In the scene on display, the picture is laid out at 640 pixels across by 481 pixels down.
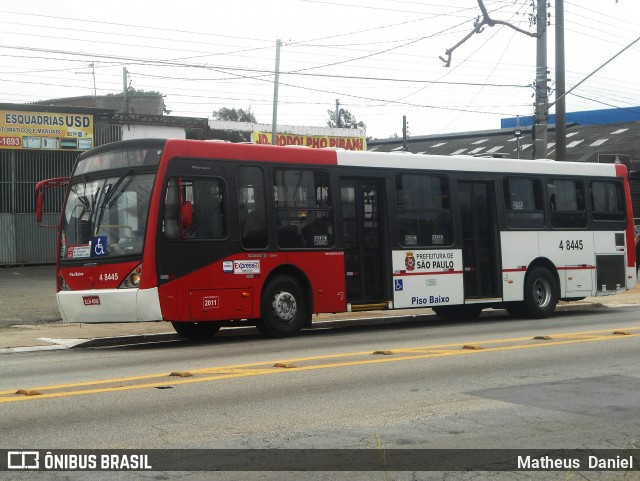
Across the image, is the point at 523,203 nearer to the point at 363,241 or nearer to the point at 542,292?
the point at 542,292

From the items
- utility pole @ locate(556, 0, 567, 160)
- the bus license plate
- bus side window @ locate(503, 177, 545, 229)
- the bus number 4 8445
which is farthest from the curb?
utility pole @ locate(556, 0, 567, 160)

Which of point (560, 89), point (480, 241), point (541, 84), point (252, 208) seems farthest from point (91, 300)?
point (560, 89)

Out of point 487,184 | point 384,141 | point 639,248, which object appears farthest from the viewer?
point 384,141

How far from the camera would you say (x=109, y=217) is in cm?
1505

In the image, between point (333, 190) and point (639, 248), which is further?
point (639, 248)

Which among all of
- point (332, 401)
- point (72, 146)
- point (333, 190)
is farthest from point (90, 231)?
point (72, 146)

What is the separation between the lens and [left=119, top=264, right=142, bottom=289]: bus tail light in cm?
1451

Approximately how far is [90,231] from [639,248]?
22704 mm

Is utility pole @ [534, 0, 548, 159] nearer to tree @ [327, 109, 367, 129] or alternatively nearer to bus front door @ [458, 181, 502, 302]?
bus front door @ [458, 181, 502, 302]

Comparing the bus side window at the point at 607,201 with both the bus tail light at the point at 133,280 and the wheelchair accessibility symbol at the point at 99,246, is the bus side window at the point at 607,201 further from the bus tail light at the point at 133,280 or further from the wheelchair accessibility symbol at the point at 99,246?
the wheelchair accessibility symbol at the point at 99,246

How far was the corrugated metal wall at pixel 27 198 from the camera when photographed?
34.5 metres

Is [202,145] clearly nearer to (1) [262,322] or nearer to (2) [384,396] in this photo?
(1) [262,322]

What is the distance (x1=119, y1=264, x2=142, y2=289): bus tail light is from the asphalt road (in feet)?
3.31

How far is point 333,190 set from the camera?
55.7ft
